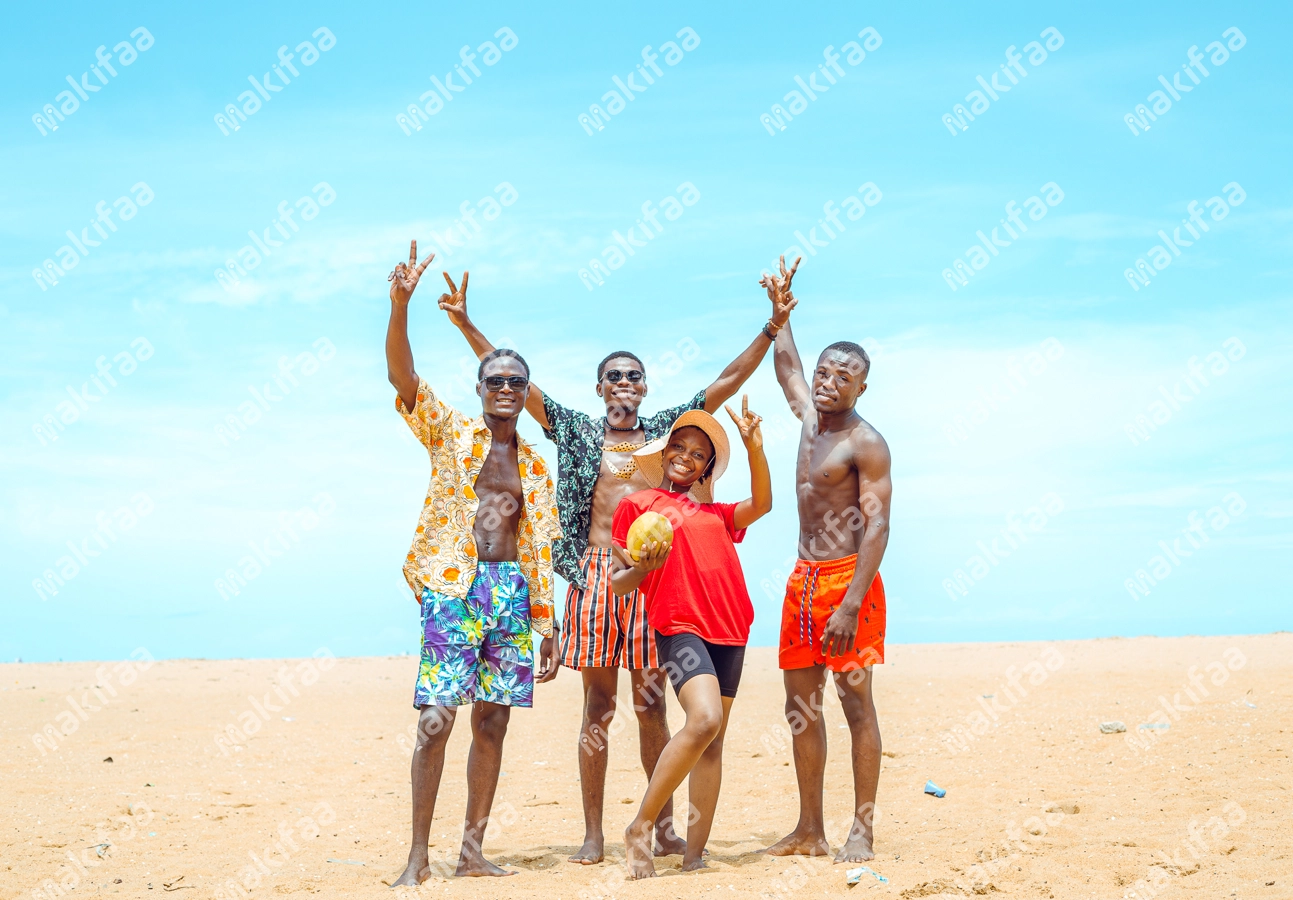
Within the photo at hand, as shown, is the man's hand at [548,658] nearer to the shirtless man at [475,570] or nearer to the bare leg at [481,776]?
the shirtless man at [475,570]

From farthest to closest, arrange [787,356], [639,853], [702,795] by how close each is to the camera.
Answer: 1. [787,356]
2. [702,795]
3. [639,853]

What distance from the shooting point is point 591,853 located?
6.30 m

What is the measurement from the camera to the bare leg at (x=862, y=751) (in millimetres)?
5992

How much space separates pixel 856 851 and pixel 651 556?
1981 mm

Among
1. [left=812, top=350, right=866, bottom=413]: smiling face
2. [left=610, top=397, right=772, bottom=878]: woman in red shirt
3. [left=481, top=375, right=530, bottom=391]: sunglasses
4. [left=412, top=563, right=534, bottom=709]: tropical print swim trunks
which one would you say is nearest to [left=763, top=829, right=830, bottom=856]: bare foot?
[left=610, top=397, right=772, bottom=878]: woman in red shirt

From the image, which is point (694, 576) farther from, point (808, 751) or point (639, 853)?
point (639, 853)

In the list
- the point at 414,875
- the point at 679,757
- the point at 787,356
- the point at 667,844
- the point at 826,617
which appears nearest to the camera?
the point at 679,757

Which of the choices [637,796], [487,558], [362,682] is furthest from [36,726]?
[487,558]

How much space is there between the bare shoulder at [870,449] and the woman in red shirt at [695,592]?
1.96ft

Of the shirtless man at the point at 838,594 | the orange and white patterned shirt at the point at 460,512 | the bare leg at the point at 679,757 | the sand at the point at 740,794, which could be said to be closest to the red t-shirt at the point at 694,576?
the bare leg at the point at 679,757

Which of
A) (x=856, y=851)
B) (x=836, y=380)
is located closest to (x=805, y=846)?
(x=856, y=851)

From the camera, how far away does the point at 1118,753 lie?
28.7 feet

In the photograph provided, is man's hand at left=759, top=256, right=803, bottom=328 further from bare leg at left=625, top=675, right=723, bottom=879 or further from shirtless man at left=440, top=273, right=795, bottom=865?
bare leg at left=625, top=675, right=723, bottom=879

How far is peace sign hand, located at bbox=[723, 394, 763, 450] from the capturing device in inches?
222
